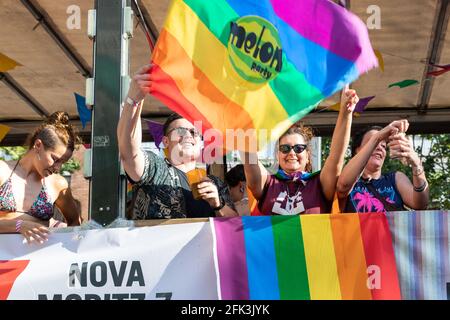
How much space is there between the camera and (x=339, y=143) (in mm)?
3373

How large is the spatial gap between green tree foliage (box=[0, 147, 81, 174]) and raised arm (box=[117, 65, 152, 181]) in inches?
564

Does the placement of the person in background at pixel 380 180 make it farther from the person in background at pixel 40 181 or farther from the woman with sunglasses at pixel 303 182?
the person in background at pixel 40 181

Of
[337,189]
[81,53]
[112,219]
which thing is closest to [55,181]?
[112,219]

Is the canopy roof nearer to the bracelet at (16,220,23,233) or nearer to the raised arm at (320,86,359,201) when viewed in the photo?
the raised arm at (320,86,359,201)

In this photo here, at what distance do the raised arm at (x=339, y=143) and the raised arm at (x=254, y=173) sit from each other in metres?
0.29

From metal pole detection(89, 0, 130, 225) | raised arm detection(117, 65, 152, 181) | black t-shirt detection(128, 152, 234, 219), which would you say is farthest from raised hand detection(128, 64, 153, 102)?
black t-shirt detection(128, 152, 234, 219)

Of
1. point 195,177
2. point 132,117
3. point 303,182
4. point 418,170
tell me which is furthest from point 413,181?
point 132,117

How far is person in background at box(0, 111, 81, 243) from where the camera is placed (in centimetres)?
366

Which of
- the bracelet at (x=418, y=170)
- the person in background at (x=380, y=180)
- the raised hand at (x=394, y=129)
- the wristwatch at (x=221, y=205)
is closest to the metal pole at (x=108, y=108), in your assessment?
the wristwatch at (x=221, y=205)

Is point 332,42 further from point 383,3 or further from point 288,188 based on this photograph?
point 383,3

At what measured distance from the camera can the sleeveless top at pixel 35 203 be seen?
3.63 metres

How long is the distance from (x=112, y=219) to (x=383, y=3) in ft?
9.24
